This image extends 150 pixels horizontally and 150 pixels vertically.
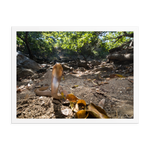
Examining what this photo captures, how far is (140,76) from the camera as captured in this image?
1.20m

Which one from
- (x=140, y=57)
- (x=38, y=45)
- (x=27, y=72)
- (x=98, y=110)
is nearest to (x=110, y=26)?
(x=140, y=57)

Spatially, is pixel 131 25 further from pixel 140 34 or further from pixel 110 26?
pixel 110 26

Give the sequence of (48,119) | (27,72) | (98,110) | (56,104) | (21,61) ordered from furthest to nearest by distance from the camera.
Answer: (21,61)
(27,72)
(56,104)
(98,110)
(48,119)

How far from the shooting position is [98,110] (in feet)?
3.78

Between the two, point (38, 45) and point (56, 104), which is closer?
point (56, 104)

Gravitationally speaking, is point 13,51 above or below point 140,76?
above

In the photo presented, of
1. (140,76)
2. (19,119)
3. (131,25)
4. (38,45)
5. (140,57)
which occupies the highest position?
(38,45)

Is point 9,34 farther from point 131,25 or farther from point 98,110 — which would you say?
point 131,25

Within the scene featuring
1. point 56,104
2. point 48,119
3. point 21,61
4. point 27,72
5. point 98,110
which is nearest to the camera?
point 48,119

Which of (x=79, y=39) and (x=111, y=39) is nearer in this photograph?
(x=79, y=39)

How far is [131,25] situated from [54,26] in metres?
1.24

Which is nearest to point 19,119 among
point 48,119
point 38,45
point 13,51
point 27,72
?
point 48,119

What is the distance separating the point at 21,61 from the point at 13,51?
4.44 meters

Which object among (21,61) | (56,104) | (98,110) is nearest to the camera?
(98,110)
